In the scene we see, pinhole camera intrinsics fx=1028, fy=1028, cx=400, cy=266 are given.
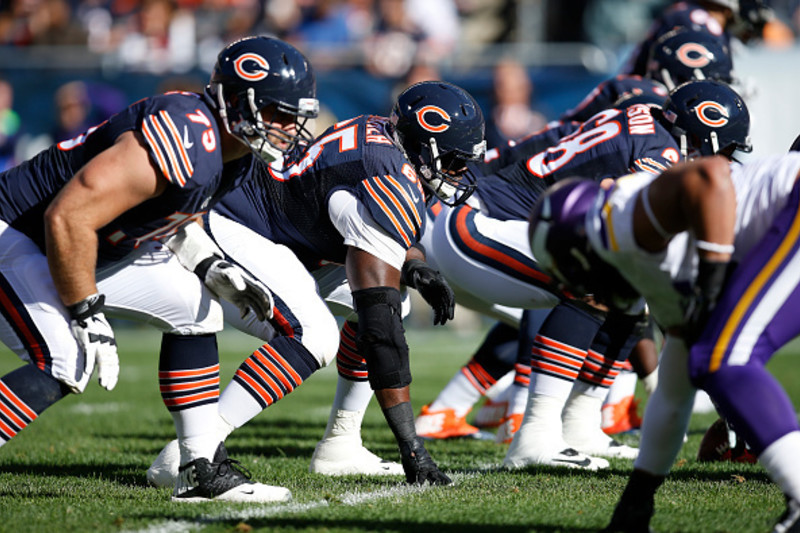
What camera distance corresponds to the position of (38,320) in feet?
11.0

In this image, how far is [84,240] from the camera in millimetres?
3197

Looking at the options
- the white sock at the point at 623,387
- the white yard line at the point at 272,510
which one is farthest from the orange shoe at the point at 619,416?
the white yard line at the point at 272,510

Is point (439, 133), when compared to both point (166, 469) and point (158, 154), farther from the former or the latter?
point (166, 469)

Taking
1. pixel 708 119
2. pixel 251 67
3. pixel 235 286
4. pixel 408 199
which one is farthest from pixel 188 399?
pixel 708 119

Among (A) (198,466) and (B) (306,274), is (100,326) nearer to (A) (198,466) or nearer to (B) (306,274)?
(A) (198,466)

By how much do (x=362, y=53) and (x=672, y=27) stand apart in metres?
5.51

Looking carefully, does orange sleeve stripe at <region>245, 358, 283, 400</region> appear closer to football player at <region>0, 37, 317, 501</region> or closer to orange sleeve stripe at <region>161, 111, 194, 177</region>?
football player at <region>0, 37, 317, 501</region>

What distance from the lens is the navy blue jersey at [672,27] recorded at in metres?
6.55

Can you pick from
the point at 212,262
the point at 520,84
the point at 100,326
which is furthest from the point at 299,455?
the point at 520,84

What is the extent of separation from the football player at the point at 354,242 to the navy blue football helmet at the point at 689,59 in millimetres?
1951

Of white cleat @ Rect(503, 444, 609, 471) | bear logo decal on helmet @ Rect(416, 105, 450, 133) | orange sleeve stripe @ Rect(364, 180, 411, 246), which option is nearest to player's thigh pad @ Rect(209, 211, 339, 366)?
orange sleeve stripe @ Rect(364, 180, 411, 246)

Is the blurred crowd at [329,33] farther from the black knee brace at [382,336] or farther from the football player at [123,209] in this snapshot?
the football player at [123,209]

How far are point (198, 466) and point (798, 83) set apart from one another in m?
9.18

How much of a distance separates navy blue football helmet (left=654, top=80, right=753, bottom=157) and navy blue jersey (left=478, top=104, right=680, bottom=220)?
9 centimetres
